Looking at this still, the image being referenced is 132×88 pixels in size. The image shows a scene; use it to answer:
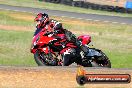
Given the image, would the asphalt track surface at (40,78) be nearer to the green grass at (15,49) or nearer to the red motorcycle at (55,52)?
the red motorcycle at (55,52)

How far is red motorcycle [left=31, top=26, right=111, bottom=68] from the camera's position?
12.4m

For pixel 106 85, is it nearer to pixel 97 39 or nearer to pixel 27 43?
pixel 27 43

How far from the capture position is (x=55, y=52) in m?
12.5

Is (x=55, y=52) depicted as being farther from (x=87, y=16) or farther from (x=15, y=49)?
(x=87, y=16)

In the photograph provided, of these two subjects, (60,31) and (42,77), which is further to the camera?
(60,31)

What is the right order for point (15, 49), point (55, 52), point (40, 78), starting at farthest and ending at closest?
point (15, 49)
point (55, 52)
point (40, 78)

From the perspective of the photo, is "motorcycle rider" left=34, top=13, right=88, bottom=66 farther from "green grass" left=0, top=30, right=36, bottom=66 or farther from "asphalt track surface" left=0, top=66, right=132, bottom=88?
"green grass" left=0, top=30, right=36, bottom=66

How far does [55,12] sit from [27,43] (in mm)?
20687

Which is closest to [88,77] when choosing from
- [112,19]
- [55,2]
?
[112,19]

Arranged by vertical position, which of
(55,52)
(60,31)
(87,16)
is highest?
(60,31)

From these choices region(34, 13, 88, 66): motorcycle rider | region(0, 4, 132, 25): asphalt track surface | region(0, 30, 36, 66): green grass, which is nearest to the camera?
region(34, 13, 88, 66): motorcycle rider

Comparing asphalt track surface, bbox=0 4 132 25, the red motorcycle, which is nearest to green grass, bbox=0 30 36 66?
the red motorcycle

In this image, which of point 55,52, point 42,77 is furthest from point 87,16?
point 42,77

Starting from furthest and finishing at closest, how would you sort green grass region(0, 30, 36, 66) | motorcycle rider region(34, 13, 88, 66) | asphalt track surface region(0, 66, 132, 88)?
green grass region(0, 30, 36, 66)
motorcycle rider region(34, 13, 88, 66)
asphalt track surface region(0, 66, 132, 88)
